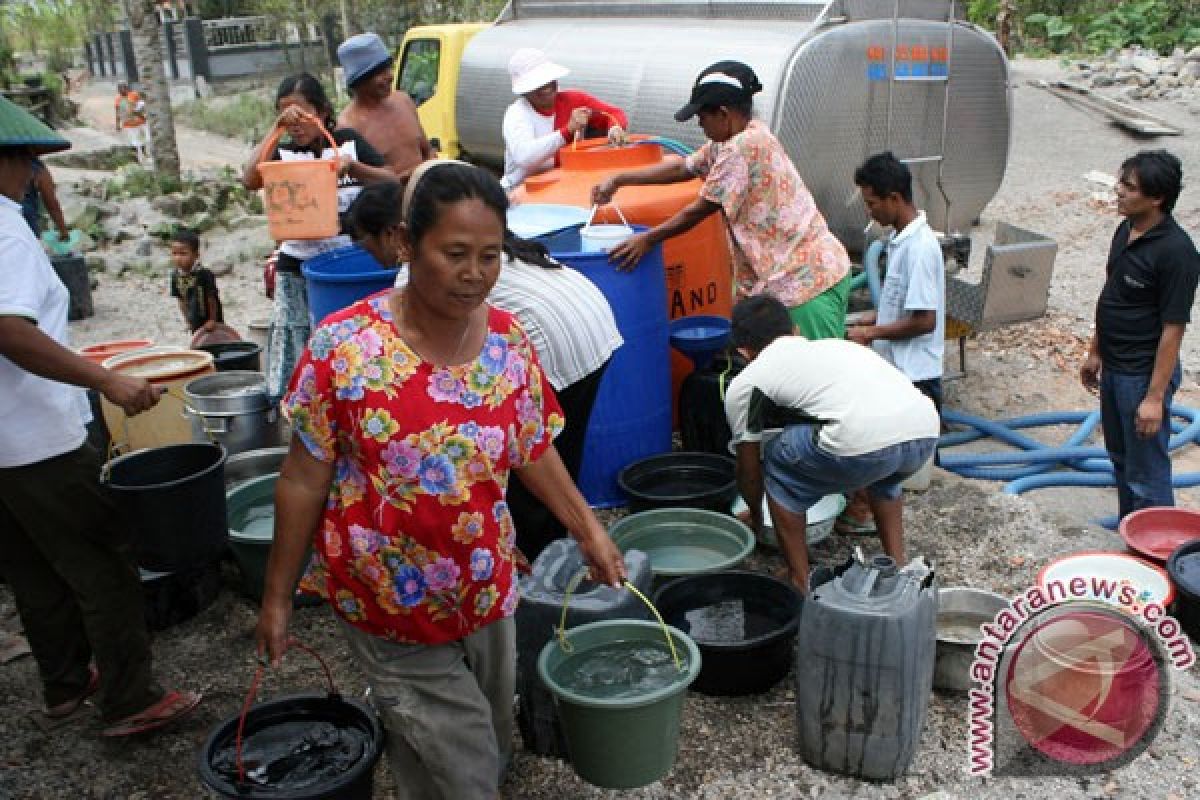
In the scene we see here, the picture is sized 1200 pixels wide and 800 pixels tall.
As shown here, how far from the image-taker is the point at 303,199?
14.5 feet

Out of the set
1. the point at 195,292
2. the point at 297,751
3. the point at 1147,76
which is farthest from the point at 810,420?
the point at 1147,76

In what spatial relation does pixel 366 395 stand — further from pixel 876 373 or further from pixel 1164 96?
pixel 1164 96

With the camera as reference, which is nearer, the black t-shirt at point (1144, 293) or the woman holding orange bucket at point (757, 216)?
the black t-shirt at point (1144, 293)

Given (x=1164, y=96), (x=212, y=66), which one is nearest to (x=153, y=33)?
(x=1164, y=96)

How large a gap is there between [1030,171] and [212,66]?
2442 cm

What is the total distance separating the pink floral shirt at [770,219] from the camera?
4.43 m

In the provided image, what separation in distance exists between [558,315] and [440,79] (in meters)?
8.35

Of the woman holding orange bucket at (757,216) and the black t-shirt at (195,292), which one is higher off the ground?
the woman holding orange bucket at (757,216)

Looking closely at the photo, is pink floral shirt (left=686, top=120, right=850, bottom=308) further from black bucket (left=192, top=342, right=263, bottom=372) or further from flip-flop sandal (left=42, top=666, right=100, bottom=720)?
flip-flop sandal (left=42, top=666, right=100, bottom=720)

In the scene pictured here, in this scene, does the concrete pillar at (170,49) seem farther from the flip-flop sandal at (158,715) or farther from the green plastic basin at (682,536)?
the flip-flop sandal at (158,715)

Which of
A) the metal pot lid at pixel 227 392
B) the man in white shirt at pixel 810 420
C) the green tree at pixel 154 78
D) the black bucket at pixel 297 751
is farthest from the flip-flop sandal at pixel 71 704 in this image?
the green tree at pixel 154 78

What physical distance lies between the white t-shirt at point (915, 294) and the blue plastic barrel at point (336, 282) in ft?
7.12

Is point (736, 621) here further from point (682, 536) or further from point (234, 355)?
point (234, 355)

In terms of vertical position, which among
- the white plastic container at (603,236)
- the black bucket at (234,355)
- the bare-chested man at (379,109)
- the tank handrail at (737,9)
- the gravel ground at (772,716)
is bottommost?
the gravel ground at (772,716)
